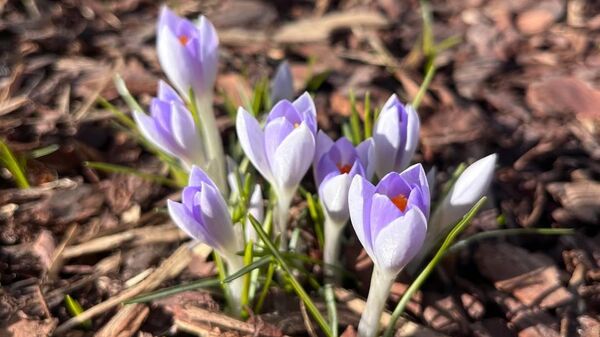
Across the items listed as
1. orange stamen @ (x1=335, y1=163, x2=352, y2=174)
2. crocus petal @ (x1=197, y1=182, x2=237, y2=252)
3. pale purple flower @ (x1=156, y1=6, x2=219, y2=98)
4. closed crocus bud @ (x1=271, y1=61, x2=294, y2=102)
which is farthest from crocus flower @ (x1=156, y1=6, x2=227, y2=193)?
orange stamen @ (x1=335, y1=163, x2=352, y2=174)

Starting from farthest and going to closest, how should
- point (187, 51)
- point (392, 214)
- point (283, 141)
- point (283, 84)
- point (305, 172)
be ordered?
point (283, 84), point (187, 51), point (305, 172), point (283, 141), point (392, 214)

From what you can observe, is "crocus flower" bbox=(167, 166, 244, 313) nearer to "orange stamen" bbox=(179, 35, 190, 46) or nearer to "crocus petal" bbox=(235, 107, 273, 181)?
"crocus petal" bbox=(235, 107, 273, 181)

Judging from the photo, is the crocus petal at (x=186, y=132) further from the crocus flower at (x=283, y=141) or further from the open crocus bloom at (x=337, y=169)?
the open crocus bloom at (x=337, y=169)

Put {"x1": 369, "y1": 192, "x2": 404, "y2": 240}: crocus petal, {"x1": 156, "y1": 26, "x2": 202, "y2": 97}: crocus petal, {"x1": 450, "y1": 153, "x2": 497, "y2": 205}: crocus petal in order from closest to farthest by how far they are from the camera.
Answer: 1. {"x1": 369, "y1": 192, "x2": 404, "y2": 240}: crocus petal
2. {"x1": 450, "y1": 153, "x2": 497, "y2": 205}: crocus petal
3. {"x1": 156, "y1": 26, "x2": 202, "y2": 97}: crocus petal

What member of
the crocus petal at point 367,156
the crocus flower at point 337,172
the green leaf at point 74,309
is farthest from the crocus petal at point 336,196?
the green leaf at point 74,309

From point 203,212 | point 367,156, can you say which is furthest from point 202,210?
point 367,156

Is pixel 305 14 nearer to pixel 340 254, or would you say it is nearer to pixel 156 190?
pixel 156 190

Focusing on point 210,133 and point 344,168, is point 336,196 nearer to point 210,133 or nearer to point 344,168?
point 344,168
